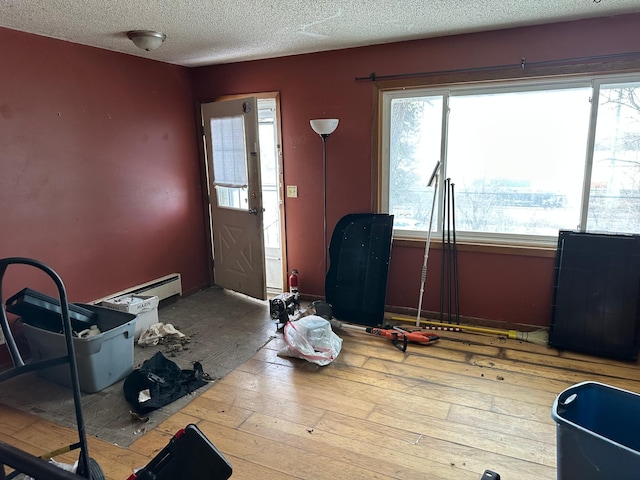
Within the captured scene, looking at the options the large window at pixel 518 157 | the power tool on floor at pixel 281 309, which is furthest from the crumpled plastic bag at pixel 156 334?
the large window at pixel 518 157

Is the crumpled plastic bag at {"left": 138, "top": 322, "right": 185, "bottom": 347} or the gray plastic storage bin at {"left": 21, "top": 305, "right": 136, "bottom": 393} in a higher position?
the gray plastic storage bin at {"left": 21, "top": 305, "right": 136, "bottom": 393}

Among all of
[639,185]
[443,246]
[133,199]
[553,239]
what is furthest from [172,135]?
[639,185]

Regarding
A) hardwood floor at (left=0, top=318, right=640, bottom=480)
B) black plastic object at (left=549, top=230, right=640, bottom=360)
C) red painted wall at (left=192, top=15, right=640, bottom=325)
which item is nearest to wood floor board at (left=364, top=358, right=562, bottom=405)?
hardwood floor at (left=0, top=318, right=640, bottom=480)

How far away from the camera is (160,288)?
4.02 metres

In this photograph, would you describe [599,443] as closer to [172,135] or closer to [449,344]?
[449,344]

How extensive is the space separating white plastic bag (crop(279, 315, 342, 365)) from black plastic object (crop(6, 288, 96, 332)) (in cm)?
136

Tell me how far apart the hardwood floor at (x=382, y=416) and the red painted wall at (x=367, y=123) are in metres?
0.52

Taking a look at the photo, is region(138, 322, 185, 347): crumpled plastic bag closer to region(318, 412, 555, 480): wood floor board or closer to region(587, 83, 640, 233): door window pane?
region(318, 412, 555, 480): wood floor board

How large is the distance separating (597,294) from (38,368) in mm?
3249

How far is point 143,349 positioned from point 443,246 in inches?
99.2

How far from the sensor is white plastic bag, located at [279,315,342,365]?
297 centimetres

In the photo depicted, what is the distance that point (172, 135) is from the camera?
Answer: 4129 mm

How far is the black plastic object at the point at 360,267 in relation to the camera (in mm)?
3555

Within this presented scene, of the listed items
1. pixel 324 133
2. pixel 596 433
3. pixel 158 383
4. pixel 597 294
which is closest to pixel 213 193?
pixel 324 133
